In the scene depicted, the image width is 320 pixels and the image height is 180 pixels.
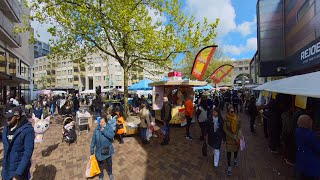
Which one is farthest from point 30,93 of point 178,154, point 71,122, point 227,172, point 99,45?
point 227,172

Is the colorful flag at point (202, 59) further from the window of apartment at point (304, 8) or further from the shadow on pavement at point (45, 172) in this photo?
the shadow on pavement at point (45, 172)

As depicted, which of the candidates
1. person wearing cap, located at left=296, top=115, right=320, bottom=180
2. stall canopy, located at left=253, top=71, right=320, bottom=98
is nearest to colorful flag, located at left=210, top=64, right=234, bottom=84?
stall canopy, located at left=253, top=71, right=320, bottom=98

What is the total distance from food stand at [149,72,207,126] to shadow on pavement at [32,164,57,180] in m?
6.38

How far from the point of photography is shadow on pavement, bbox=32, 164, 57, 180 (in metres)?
4.64

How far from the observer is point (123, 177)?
4.68 metres

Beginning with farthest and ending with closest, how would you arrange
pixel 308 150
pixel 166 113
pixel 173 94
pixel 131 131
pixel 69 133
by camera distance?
pixel 173 94 → pixel 131 131 → pixel 166 113 → pixel 69 133 → pixel 308 150

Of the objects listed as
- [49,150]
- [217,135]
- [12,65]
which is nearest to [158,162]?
[217,135]

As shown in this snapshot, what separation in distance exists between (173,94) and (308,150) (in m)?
8.95

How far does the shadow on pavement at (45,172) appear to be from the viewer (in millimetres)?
4641

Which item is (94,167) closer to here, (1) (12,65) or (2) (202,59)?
(2) (202,59)

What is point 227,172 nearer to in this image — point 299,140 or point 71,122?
point 299,140

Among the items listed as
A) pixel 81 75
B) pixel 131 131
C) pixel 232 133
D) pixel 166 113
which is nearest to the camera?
pixel 232 133

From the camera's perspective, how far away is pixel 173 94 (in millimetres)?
12047

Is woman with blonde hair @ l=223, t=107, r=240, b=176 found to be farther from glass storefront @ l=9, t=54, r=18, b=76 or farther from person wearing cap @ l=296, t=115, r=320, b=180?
glass storefront @ l=9, t=54, r=18, b=76
